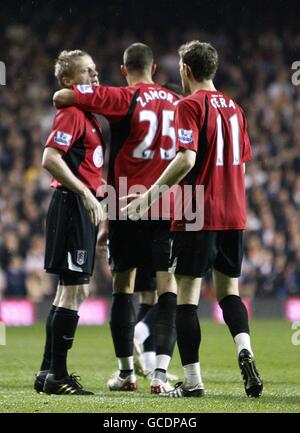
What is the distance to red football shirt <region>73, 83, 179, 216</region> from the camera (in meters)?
6.16

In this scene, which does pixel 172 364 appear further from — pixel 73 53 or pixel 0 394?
pixel 73 53

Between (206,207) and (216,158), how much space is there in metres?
0.30

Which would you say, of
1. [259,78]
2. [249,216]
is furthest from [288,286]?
[259,78]

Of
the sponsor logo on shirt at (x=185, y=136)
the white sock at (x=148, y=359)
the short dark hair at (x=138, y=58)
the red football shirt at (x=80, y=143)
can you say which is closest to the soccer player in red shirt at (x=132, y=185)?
the short dark hair at (x=138, y=58)

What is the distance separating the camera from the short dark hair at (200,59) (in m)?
5.70

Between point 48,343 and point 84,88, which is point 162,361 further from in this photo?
point 84,88

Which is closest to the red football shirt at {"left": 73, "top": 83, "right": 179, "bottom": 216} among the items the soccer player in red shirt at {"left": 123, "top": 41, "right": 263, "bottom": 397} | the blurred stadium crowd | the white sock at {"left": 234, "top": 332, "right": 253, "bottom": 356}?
the soccer player in red shirt at {"left": 123, "top": 41, "right": 263, "bottom": 397}

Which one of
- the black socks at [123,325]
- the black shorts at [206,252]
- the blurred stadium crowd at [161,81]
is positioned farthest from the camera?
the blurred stadium crowd at [161,81]

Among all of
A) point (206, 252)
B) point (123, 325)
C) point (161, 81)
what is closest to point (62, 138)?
point (206, 252)

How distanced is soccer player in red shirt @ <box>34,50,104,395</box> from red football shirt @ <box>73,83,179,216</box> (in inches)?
7.9

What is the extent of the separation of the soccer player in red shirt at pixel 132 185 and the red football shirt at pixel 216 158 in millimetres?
491

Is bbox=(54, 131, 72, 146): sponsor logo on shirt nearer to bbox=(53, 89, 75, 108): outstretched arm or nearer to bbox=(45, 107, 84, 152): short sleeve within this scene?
bbox=(45, 107, 84, 152): short sleeve

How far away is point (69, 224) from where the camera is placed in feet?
19.5

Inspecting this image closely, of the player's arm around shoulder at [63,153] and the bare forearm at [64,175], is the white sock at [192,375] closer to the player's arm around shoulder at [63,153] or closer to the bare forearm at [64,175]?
the player's arm around shoulder at [63,153]
